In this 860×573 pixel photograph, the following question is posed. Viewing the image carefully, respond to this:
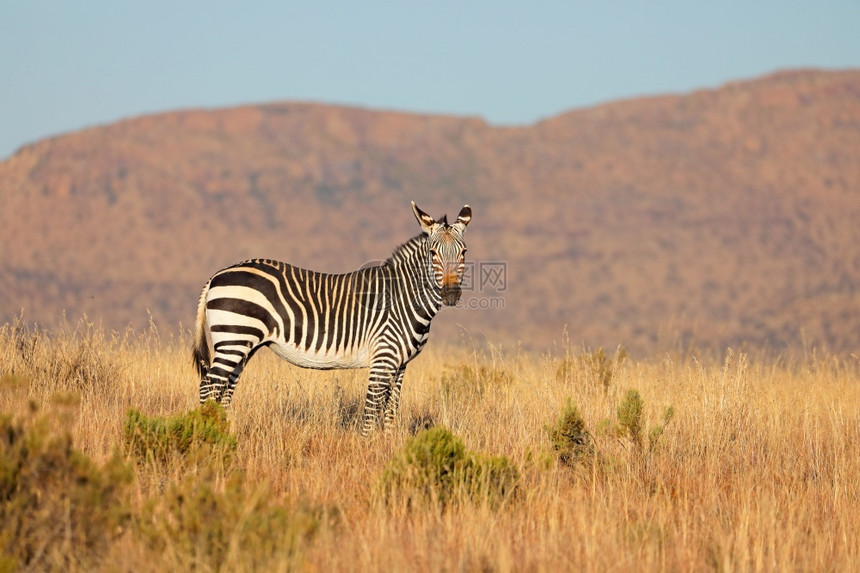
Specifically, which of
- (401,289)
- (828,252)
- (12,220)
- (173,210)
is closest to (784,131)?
(828,252)

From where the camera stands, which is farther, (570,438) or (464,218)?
(464,218)

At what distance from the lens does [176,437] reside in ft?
23.5

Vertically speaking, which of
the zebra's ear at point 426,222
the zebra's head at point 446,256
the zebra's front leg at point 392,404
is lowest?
the zebra's front leg at point 392,404

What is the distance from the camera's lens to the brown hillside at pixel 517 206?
71.5m

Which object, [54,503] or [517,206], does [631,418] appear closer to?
[54,503]

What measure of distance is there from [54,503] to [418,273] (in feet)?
17.0

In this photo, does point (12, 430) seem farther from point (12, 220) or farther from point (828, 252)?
point (12, 220)

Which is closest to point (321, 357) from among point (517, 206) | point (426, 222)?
point (426, 222)

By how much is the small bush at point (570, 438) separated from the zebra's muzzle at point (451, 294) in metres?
1.64

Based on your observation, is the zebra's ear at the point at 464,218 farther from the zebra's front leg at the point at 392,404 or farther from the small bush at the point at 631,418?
the small bush at the point at 631,418

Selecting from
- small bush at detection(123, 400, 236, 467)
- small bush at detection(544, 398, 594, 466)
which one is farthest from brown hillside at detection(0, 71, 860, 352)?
small bush at detection(123, 400, 236, 467)

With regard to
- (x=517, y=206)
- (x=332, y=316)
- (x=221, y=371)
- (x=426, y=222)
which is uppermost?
(x=517, y=206)

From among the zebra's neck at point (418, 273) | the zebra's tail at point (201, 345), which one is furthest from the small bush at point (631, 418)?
the zebra's tail at point (201, 345)

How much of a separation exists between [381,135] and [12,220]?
165 ft
